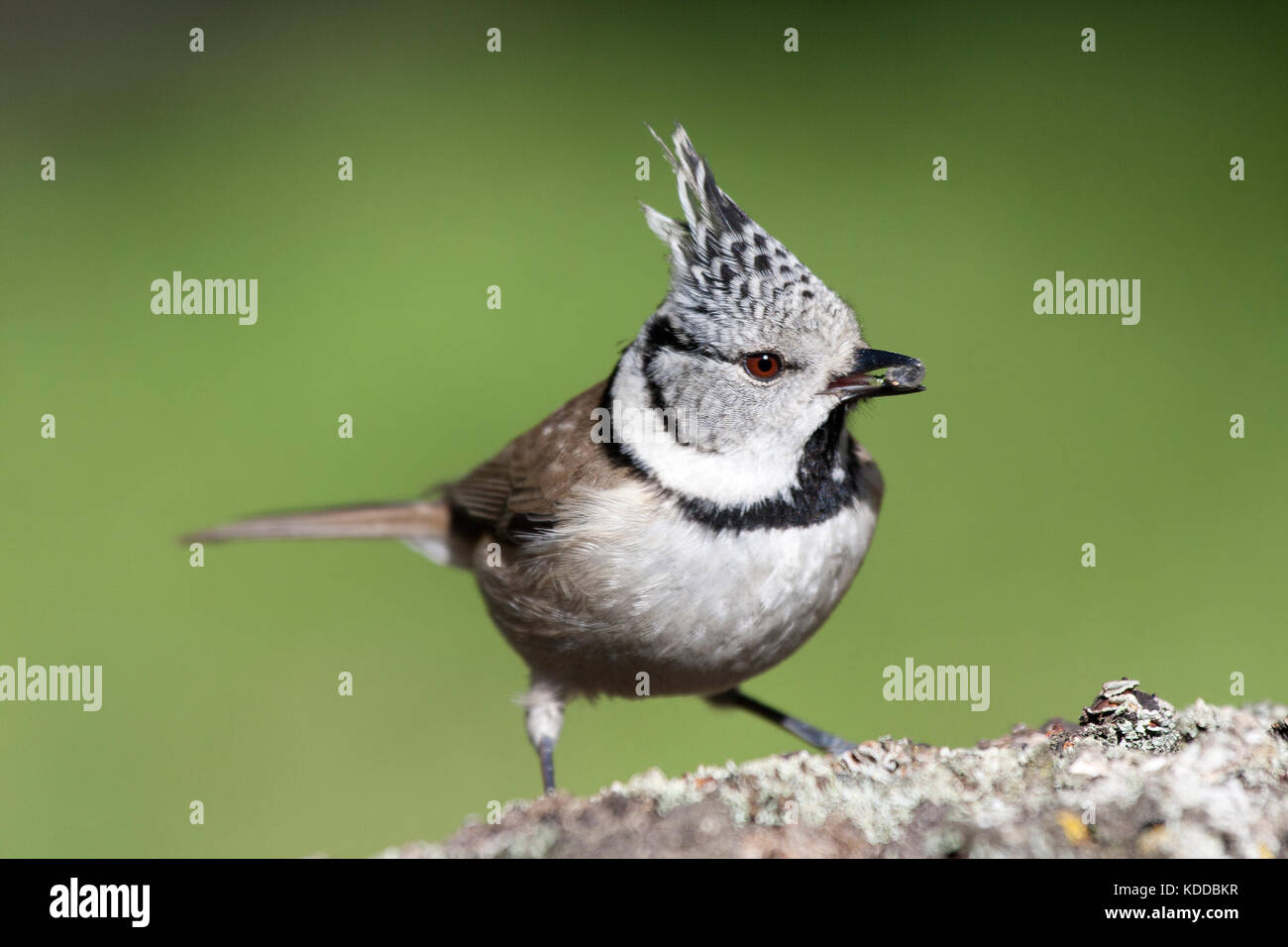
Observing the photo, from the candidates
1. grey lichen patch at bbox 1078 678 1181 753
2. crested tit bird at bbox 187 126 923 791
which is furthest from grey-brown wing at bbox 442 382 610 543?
grey lichen patch at bbox 1078 678 1181 753

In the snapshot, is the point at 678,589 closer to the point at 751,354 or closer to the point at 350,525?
the point at 751,354

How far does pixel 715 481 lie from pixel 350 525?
209cm

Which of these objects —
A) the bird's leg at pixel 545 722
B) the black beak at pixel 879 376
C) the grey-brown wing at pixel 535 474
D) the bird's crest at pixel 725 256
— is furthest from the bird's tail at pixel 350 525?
the black beak at pixel 879 376

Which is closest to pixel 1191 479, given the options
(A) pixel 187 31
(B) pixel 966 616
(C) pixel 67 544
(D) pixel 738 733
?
(B) pixel 966 616

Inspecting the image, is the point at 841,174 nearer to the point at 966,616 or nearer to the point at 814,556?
the point at 966,616

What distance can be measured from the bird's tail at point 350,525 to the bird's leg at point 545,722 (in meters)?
1.13

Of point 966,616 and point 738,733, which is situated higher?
point 966,616

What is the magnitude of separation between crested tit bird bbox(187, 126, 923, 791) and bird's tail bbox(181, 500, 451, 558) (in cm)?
128

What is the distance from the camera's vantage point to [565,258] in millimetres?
8844

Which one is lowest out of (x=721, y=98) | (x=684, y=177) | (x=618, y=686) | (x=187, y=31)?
(x=618, y=686)

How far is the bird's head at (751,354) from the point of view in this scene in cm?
391

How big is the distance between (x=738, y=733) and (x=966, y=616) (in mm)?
1338

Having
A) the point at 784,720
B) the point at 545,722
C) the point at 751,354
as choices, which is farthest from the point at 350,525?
the point at 751,354

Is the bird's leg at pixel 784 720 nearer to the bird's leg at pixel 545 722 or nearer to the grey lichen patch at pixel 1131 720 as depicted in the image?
the bird's leg at pixel 545 722
